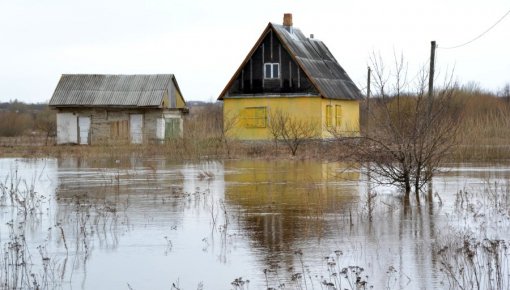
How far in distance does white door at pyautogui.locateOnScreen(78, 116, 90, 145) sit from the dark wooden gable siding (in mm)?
9563

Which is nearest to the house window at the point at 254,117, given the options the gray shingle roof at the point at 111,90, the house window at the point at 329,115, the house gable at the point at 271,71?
the house gable at the point at 271,71

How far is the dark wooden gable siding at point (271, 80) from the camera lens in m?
42.6

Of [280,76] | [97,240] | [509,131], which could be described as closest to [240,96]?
[280,76]

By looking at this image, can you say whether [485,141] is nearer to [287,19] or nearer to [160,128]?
[287,19]

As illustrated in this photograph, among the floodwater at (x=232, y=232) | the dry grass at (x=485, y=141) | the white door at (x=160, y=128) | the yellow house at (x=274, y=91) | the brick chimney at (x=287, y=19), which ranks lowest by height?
the floodwater at (x=232, y=232)

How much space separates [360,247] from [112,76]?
129 ft

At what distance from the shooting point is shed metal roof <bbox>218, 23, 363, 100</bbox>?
139 feet

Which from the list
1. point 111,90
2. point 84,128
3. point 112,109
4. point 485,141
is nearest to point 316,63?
point 112,109

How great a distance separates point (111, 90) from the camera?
48.4 meters

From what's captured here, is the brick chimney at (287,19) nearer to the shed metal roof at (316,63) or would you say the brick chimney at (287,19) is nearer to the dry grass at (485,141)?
the shed metal roof at (316,63)

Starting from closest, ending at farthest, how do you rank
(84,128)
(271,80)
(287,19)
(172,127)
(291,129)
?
1. (291,129)
2. (271,80)
3. (287,19)
4. (84,128)
5. (172,127)

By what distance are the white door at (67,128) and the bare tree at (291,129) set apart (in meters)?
12.5

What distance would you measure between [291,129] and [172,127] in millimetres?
13457

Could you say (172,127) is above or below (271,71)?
below
